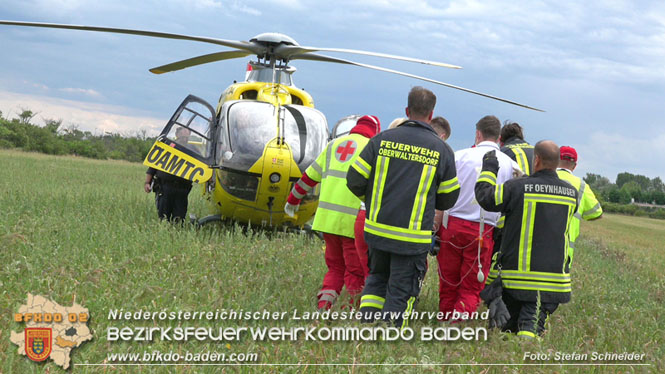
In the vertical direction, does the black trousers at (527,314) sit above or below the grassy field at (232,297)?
above

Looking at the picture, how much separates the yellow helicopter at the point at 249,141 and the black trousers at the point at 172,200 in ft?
1.43

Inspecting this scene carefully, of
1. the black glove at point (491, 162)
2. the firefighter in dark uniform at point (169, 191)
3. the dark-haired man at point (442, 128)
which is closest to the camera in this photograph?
the black glove at point (491, 162)

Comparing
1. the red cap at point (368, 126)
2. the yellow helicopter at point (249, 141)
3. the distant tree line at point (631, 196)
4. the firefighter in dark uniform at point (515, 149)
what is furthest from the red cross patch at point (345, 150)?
the distant tree line at point (631, 196)

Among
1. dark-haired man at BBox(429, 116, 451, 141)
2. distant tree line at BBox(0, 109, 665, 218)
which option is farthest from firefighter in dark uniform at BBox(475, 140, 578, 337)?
distant tree line at BBox(0, 109, 665, 218)

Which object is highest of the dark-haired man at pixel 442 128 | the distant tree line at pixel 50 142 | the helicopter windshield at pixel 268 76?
the helicopter windshield at pixel 268 76

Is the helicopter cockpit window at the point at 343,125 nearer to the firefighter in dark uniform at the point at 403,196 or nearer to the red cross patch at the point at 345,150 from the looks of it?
→ the red cross patch at the point at 345,150

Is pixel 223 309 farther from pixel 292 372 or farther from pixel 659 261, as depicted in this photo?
A: pixel 659 261

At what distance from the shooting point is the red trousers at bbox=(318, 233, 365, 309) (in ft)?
19.0

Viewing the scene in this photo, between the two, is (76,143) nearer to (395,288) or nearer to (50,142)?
(50,142)

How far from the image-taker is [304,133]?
9352mm

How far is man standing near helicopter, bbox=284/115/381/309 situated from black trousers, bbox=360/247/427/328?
2.49 feet

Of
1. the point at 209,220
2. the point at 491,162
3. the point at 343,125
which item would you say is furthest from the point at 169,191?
the point at 491,162

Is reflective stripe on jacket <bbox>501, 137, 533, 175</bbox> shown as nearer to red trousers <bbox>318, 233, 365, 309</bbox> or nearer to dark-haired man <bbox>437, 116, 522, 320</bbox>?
dark-haired man <bbox>437, 116, 522, 320</bbox>

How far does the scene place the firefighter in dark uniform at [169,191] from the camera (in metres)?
9.77
